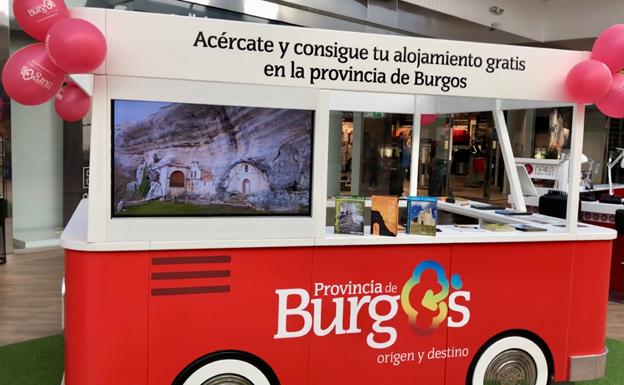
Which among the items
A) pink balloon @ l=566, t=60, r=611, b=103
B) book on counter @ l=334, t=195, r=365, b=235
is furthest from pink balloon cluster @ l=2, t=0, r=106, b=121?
pink balloon @ l=566, t=60, r=611, b=103

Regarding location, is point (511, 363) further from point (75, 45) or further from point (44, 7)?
point (44, 7)

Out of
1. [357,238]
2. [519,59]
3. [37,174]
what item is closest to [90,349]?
[357,238]

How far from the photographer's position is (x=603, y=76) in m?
3.03

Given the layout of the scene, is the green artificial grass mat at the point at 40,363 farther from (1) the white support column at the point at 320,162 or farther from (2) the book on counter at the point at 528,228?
(1) the white support column at the point at 320,162

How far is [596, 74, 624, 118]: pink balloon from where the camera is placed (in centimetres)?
316

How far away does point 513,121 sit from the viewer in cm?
1535

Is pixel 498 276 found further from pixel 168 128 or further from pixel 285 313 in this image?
pixel 168 128

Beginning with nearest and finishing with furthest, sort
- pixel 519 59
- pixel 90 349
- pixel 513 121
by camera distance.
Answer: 1. pixel 90 349
2. pixel 519 59
3. pixel 513 121

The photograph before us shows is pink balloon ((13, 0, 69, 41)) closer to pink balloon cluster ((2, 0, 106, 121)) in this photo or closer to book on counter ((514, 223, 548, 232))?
pink balloon cluster ((2, 0, 106, 121))

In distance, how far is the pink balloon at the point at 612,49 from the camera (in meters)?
3.09

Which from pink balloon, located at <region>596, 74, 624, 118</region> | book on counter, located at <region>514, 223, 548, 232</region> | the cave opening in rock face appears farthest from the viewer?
book on counter, located at <region>514, 223, 548, 232</region>

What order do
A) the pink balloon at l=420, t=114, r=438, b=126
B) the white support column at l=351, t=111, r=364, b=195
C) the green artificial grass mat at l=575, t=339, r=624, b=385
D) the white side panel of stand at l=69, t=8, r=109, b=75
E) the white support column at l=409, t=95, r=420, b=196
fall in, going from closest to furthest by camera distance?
the white side panel of stand at l=69, t=8, r=109, b=75 → the green artificial grass mat at l=575, t=339, r=624, b=385 → the white support column at l=409, t=95, r=420, b=196 → the pink balloon at l=420, t=114, r=438, b=126 → the white support column at l=351, t=111, r=364, b=195

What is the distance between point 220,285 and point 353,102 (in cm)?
232

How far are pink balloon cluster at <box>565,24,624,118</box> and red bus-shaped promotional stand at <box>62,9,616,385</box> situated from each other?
0.26ft
